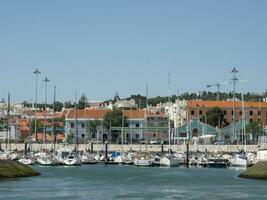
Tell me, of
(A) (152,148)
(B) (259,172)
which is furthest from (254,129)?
(B) (259,172)

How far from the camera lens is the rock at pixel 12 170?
8362 centimetres

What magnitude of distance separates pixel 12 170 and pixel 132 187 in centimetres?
1712

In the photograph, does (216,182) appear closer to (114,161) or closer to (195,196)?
(195,196)

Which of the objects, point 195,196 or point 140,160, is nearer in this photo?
point 195,196

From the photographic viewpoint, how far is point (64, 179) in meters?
87.2

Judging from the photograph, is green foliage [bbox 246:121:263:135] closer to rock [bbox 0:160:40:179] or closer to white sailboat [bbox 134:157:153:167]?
white sailboat [bbox 134:157:153:167]

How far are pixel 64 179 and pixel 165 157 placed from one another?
3796 centimetres

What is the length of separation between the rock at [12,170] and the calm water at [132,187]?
6.58 ft

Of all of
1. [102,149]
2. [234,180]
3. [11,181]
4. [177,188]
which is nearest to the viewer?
[177,188]

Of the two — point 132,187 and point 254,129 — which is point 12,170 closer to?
point 132,187

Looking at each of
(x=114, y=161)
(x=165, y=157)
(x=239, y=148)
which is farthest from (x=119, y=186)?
(x=239, y=148)

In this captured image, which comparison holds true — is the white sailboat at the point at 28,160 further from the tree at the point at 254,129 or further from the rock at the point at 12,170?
the tree at the point at 254,129

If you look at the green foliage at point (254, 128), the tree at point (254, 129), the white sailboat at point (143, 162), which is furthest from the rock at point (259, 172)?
the green foliage at point (254, 128)

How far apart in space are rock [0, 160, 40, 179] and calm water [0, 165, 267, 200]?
2007 mm
